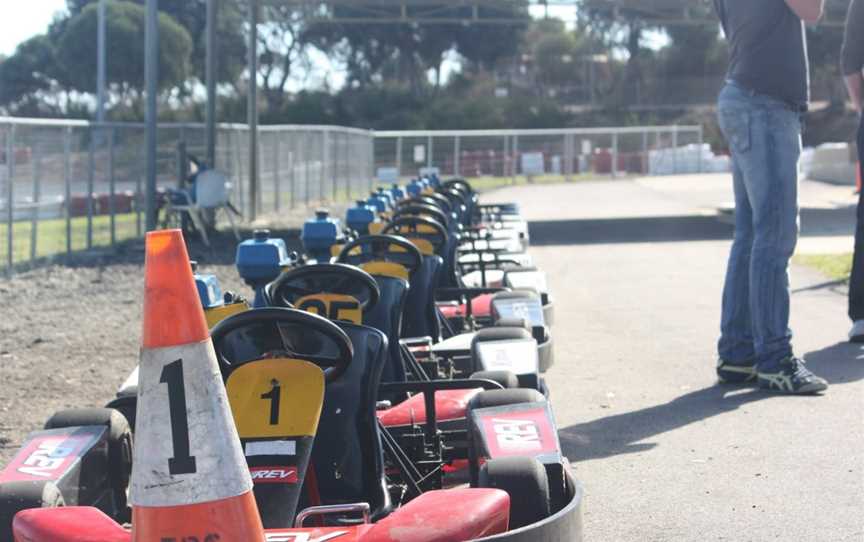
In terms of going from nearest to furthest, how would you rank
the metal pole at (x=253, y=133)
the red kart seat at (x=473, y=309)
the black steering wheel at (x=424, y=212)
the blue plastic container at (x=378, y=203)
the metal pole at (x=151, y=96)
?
the red kart seat at (x=473, y=309) < the black steering wheel at (x=424, y=212) < the blue plastic container at (x=378, y=203) < the metal pole at (x=151, y=96) < the metal pole at (x=253, y=133)

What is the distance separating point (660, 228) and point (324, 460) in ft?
57.7

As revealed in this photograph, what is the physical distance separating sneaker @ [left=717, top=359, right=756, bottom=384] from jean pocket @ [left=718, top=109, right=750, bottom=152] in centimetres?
112

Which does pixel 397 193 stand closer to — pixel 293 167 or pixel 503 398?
pixel 503 398

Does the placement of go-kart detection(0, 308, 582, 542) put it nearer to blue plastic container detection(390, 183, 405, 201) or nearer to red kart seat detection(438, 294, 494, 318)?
red kart seat detection(438, 294, 494, 318)

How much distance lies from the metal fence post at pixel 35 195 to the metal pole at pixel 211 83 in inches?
218

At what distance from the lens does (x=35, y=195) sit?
49.2ft

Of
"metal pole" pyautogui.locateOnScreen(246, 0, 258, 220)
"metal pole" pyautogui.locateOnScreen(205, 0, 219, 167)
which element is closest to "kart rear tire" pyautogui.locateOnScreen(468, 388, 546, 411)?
"metal pole" pyautogui.locateOnScreen(205, 0, 219, 167)

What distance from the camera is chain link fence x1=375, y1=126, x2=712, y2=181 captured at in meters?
43.2

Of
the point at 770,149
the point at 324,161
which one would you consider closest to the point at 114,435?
the point at 770,149

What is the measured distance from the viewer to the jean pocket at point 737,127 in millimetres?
7527

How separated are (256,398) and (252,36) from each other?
19.9m

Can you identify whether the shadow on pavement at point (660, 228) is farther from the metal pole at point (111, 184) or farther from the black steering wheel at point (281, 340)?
the black steering wheel at point (281, 340)

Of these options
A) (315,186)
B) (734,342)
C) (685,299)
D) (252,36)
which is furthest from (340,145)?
(734,342)

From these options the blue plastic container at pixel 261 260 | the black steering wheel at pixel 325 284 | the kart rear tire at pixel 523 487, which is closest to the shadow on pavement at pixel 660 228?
the blue plastic container at pixel 261 260
